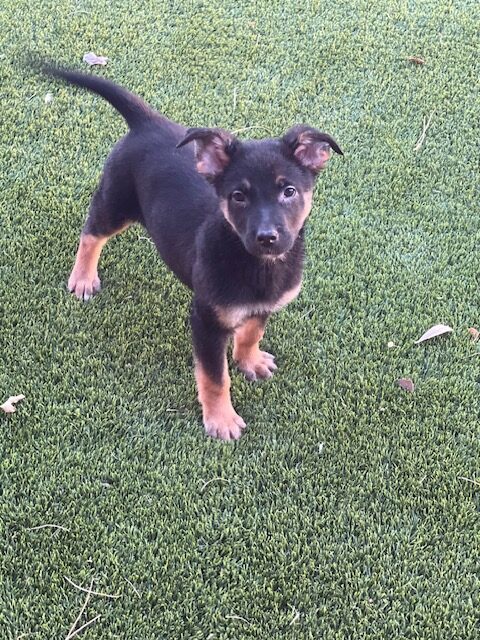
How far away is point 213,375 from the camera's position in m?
3.18

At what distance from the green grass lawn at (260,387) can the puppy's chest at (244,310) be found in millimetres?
581

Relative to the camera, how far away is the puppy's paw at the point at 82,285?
153 inches

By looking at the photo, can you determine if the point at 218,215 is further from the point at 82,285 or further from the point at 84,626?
the point at 84,626

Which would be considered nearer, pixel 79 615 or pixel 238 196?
pixel 79 615

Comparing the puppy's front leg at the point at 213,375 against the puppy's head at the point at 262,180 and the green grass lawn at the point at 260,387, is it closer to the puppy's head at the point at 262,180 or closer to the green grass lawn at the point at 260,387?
the green grass lawn at the point at 260,387

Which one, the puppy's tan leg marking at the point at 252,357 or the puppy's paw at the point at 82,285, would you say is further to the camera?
the puppy's paw at the point at 82,285

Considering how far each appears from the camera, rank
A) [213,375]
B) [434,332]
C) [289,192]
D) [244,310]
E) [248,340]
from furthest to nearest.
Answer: [434,332] → [248,340] → [213,375] → [244,310] → [289,192]

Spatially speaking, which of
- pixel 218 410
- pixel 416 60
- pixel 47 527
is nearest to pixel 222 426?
pixel 218 410

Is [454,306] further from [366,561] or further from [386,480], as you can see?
[366,561]

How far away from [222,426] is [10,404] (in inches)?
40.5

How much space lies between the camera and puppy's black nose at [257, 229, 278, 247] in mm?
2680

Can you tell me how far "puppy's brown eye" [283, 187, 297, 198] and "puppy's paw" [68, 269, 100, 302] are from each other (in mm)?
1509

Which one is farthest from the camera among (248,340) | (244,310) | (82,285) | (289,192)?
(82,285)

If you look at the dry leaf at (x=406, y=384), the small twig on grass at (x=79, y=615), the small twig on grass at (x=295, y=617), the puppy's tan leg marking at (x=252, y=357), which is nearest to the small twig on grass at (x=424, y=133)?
the dry leaf at (x=406, y=384)
